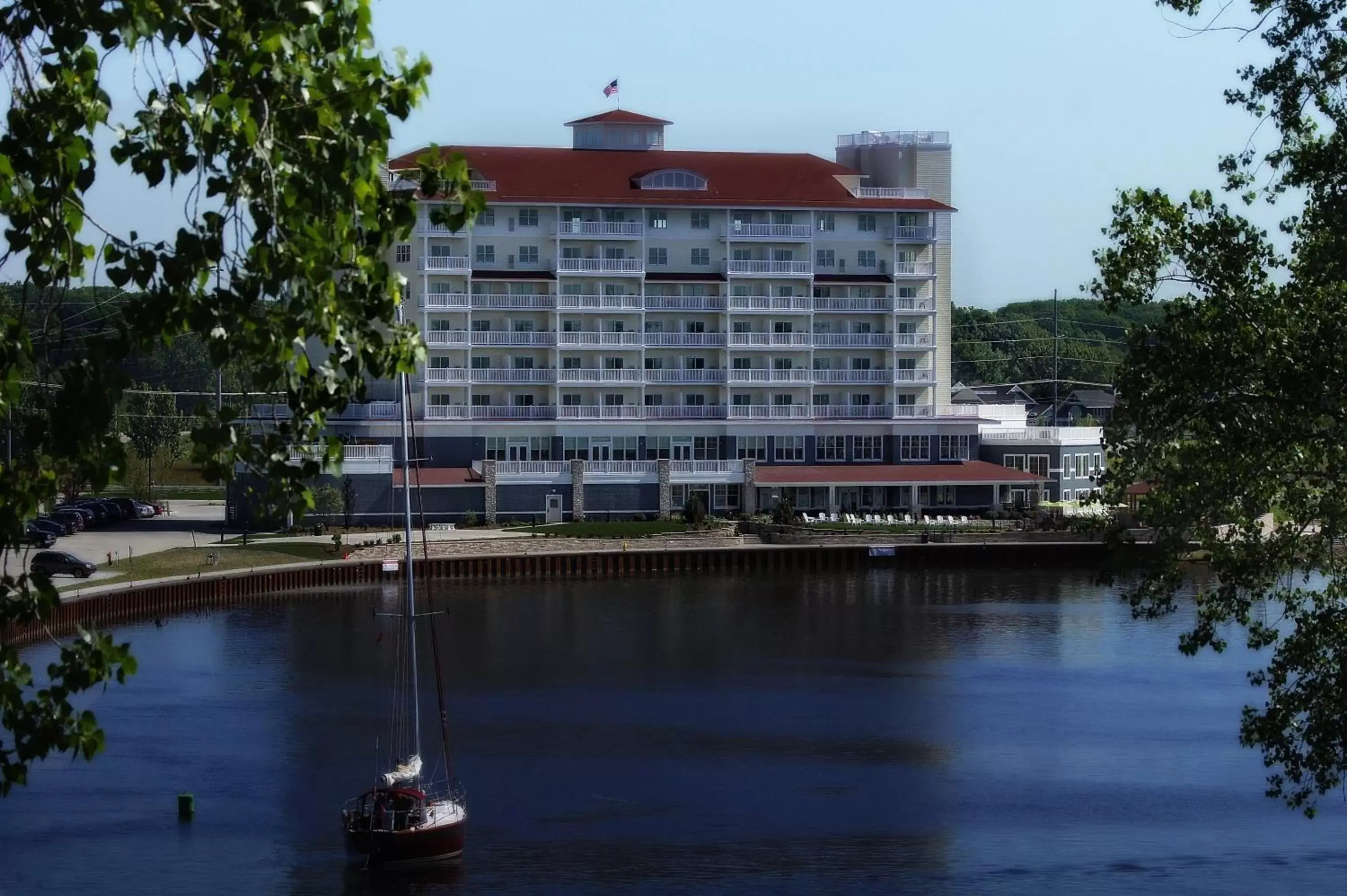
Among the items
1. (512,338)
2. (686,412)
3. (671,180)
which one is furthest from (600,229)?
(686,412)

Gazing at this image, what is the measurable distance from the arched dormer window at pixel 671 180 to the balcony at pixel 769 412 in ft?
38.4

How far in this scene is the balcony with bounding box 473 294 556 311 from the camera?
90.2 metres

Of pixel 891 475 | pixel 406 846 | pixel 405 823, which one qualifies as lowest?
pixel 406 846

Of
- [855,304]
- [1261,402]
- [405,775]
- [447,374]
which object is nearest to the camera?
Result: [1261,402]

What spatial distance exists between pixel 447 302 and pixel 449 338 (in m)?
1.84

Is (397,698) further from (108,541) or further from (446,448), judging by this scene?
(446,448)

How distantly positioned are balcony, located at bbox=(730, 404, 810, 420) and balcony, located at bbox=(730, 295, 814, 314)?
4.90 metres

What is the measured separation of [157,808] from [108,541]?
142 ft

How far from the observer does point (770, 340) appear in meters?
92.9

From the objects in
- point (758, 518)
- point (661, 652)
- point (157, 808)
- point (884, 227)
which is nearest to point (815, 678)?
point (661, 652)

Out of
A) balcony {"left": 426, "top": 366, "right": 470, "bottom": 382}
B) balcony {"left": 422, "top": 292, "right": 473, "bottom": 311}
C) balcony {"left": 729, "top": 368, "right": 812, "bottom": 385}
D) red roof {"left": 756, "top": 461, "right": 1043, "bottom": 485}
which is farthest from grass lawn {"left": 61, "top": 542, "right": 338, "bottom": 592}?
balcony {"left": 729, "top": 368, "right": 812, "bottom": 385}

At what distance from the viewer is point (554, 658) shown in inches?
2296

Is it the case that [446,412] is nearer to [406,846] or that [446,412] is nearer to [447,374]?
[447,374]

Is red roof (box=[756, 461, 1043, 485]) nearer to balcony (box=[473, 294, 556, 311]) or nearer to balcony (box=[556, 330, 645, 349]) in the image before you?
balcony (box=[556, 330, 645, 349])
